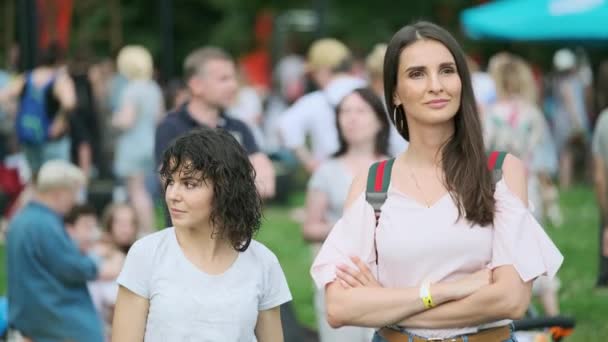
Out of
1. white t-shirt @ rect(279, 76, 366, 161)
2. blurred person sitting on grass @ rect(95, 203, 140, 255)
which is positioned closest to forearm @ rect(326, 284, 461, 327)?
white t-shirt @ rect(279, 76, 366, 161)

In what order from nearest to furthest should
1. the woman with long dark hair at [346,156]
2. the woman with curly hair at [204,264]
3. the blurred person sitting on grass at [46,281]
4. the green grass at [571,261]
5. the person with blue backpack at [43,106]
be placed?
the woman with curly hair at [204,264] → the woman with long dark hair at [346,156] → the blurred person sitting on grass at [46,281] → the green grass at [571,261] → the person with blue backpack at [43,106]

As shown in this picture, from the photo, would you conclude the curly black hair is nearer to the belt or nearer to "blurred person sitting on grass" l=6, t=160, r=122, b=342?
the belt

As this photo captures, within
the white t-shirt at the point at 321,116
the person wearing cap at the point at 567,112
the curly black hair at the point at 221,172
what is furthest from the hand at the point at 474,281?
the person wearing cap at the point at 567,112

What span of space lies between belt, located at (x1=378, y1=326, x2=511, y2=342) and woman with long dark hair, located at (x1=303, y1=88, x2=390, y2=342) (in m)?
3.02

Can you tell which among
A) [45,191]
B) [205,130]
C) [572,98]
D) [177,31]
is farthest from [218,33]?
[205,130]

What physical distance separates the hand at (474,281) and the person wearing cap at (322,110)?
215 inches

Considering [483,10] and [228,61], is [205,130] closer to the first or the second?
[228,61]

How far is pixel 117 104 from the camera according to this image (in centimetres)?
1784

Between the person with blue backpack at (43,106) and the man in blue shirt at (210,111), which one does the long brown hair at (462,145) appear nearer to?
the man in blue shirt at (210,111)

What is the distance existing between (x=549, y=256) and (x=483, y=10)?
47.7 ft

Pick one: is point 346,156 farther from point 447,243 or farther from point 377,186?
point 447,243

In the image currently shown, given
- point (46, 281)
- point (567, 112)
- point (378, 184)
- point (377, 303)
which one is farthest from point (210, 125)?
point (567, 112)

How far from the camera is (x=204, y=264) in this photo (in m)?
4.24

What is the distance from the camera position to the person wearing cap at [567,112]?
21.1 meters
